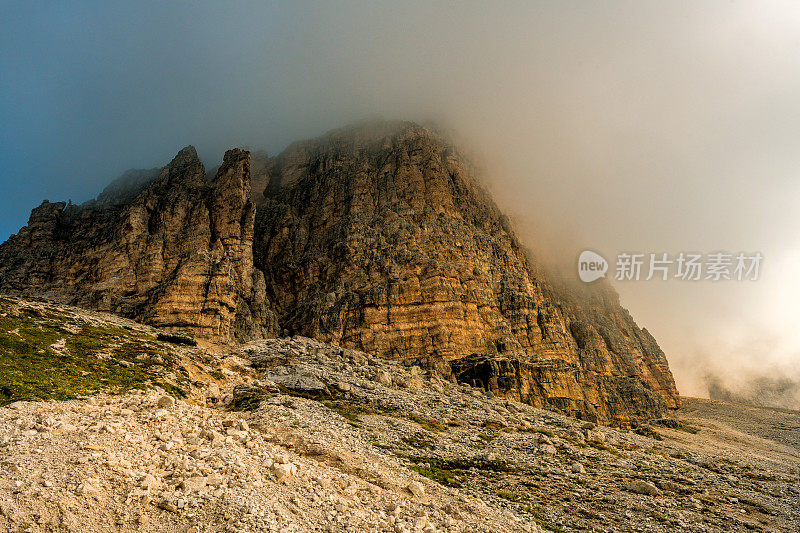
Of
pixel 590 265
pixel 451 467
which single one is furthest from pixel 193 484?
pixel 590 265

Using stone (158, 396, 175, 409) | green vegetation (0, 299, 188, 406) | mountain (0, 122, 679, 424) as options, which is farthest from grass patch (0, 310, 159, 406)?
mountain (0, 122, 679, 424)

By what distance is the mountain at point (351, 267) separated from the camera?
7650cm

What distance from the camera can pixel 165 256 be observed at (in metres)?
81.6

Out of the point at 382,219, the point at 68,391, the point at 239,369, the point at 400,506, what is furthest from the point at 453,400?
the point at 382,219

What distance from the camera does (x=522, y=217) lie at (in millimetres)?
149250

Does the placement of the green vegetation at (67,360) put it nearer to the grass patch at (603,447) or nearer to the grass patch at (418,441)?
the grass patch at (418,441)

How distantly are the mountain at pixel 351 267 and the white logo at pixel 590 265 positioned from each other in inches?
1317

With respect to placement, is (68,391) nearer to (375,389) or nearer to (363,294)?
(375,389)

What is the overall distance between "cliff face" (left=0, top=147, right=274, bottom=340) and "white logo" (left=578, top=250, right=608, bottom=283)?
11324 centimetres

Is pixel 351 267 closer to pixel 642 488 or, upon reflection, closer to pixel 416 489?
pixel 642 488

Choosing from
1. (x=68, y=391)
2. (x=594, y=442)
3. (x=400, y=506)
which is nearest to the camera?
(x=400, y=506)

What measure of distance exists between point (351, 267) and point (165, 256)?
36.6 meters

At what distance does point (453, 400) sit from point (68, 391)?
1376 inches

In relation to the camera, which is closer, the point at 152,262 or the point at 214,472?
the point at 214,472
